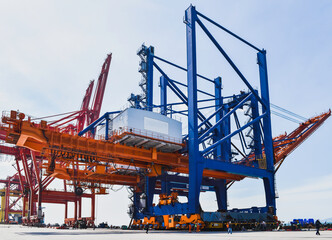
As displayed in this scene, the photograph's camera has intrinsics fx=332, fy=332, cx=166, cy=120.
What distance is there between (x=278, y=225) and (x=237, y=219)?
6154 mm

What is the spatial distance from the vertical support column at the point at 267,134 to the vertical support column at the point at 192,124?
11.7 meters

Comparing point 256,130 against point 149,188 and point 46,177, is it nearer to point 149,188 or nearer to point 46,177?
point 149,188

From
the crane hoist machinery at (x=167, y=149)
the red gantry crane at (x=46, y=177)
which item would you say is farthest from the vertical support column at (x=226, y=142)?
the red gantry crane at (x=46, y=177)

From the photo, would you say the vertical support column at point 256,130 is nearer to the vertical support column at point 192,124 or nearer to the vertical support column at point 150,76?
the vertical support column at point 192,124

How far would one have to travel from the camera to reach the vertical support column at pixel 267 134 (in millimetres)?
39469

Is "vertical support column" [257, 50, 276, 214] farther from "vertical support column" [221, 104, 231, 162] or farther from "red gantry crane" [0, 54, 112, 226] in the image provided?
"red gantry crane" [0, 54, 112, 226]

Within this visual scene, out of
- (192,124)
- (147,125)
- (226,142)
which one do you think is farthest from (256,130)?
(147,125)

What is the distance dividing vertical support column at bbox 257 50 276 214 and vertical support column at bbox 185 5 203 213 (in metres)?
11.7

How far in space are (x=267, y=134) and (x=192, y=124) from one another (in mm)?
13369

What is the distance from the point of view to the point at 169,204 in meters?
31.4

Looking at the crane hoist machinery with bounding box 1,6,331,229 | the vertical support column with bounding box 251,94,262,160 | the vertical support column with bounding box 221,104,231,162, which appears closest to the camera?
the crane hoist machinery with bounding box 1,6,331,229

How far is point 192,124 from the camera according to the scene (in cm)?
3253

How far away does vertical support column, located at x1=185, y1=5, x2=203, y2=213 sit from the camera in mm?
30967

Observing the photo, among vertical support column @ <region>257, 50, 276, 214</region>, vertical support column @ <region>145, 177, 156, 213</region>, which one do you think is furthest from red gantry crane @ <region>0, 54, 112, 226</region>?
vertical support column @ <region>257, 50, 276, 214</region>
